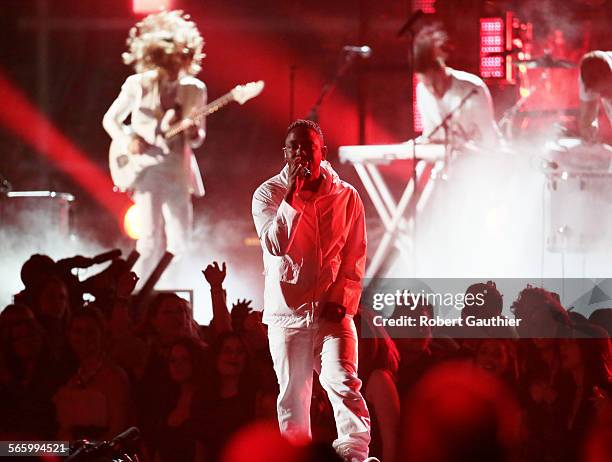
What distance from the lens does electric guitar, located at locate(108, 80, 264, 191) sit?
7684 mm

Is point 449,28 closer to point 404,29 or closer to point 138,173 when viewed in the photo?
point 404,29

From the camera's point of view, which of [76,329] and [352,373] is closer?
[352,373]

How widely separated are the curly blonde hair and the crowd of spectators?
6.74ft

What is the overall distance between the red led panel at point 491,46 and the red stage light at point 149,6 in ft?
7.94

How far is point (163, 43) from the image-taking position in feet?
25.1

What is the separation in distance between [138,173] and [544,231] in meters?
3.14

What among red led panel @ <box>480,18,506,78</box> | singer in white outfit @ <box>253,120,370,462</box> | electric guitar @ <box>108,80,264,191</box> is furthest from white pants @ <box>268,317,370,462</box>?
red led panel @ <box>480,18,506,78</box>

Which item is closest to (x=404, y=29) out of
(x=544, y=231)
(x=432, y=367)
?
(x=544, y=231)

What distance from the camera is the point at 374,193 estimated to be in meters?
7.55

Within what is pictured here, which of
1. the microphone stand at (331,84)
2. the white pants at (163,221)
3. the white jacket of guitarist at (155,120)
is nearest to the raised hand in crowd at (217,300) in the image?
the white pants at (163,221)

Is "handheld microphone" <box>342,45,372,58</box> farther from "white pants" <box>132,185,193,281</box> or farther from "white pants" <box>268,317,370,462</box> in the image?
"white pants" <box>268,317,370,462</box>

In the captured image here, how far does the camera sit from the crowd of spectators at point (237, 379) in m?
5.77

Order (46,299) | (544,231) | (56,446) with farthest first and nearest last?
(544,231) → (46,299) → (56,446)

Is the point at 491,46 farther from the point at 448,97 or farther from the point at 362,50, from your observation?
the point at 362,50
